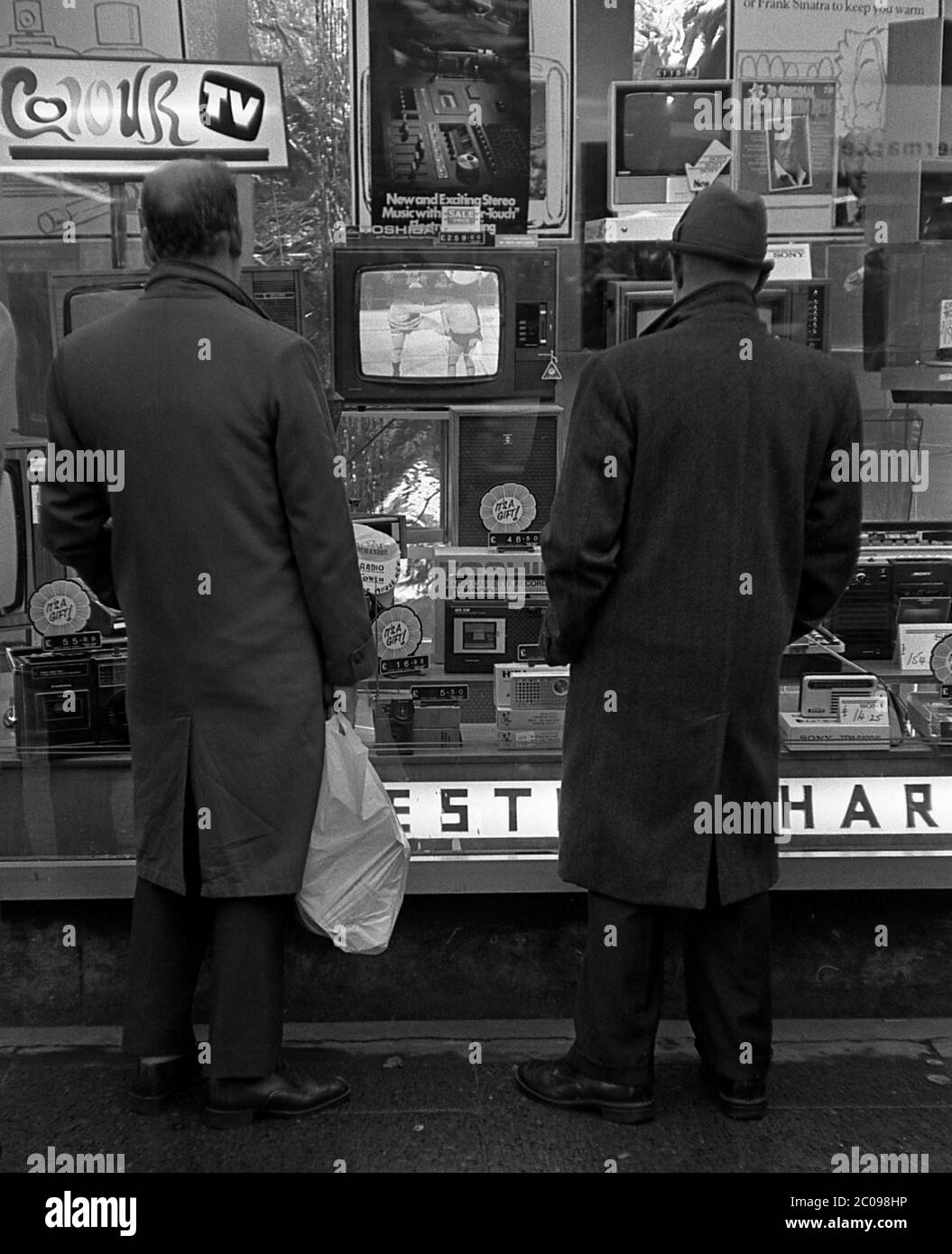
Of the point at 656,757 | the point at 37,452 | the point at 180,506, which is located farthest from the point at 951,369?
the point at 37,452

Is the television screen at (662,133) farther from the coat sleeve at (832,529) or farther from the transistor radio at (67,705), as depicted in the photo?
the transistor radio at (67,705)

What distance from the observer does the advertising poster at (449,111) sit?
3.55 m

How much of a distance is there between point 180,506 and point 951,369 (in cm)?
214

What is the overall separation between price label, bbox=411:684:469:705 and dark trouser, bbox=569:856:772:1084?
83 cm

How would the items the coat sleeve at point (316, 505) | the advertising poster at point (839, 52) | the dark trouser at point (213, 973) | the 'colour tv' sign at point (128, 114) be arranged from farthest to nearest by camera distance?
the advertising poster at point (839, 52)
the 'colour tv' sign at point (128, 114)
the dark trouser at point (213, 973)
the coat sleeve at point (316, 505)

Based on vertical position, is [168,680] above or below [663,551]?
below

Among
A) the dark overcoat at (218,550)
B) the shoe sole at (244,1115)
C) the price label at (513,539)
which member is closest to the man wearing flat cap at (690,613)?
the dark overcoat at (218,550)

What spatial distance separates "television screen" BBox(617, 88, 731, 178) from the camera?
3674mm

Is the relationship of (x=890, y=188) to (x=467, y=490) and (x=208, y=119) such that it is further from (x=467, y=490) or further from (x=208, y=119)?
(x=208, y=119)

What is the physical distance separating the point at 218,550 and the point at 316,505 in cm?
21

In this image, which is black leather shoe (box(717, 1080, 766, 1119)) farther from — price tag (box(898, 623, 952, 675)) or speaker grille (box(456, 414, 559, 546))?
speaker grille (box(456, 414, 559, 546))

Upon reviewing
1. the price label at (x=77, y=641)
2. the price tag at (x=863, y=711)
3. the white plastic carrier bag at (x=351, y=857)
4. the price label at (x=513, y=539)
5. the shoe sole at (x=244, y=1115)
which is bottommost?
the shoe sole at (x=244, y=1115)

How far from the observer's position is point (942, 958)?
3496mm

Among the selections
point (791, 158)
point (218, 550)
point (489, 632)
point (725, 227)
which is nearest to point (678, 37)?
point (791, 158)
